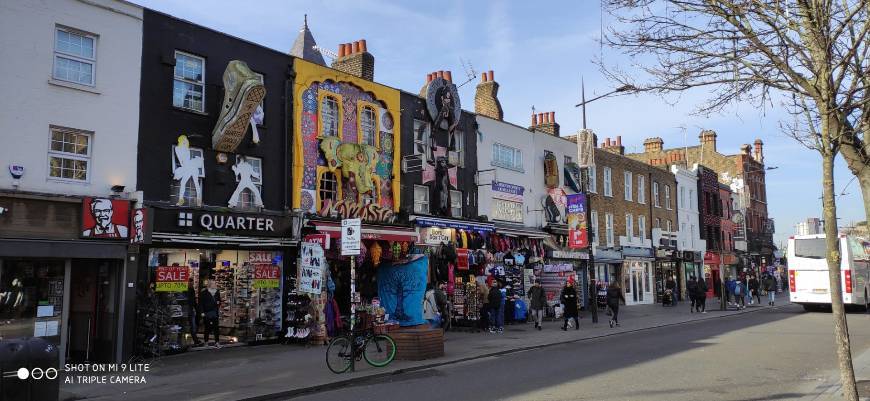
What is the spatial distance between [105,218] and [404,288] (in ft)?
32.8

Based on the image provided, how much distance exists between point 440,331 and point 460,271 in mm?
9084

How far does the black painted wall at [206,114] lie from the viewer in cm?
1549

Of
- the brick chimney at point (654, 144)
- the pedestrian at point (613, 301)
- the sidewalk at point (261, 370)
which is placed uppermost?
the brick chimney at point (654, 144)

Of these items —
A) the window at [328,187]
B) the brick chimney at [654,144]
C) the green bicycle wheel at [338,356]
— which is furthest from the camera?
the brick chimney at [654,144]

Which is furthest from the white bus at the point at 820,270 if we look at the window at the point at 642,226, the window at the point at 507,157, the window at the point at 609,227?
the window at the point at 507,157

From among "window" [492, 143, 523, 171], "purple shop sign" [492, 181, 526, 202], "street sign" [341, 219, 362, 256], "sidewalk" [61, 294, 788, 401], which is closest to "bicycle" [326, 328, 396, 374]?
"sidewalk" [61, 294, 788, 401]

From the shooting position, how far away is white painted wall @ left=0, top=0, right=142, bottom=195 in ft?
43.4

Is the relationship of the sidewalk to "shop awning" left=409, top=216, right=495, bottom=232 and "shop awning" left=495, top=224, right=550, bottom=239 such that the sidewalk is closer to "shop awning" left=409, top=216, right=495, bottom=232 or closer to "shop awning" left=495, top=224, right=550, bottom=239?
"shop awning" left=409, top=216, right=495, bottom=232

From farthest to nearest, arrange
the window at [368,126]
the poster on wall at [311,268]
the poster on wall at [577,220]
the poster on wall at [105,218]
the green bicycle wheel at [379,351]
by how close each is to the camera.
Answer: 1. the poster on wall at [577,220]
2. the window at [368,126]
3. the poster on wall at [311,268]
4. the poster on wall at [105,218]
5. the green bicycle wheel at [379,351]

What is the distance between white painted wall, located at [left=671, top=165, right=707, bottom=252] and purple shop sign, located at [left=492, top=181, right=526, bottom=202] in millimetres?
19504

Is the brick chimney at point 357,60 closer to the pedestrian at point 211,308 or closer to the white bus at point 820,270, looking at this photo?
the pedestrian at point 211,308

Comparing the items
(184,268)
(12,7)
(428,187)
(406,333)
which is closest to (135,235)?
(184,268)

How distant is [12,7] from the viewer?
13.4 meters

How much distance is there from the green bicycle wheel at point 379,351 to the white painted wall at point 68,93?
22.3 ft
